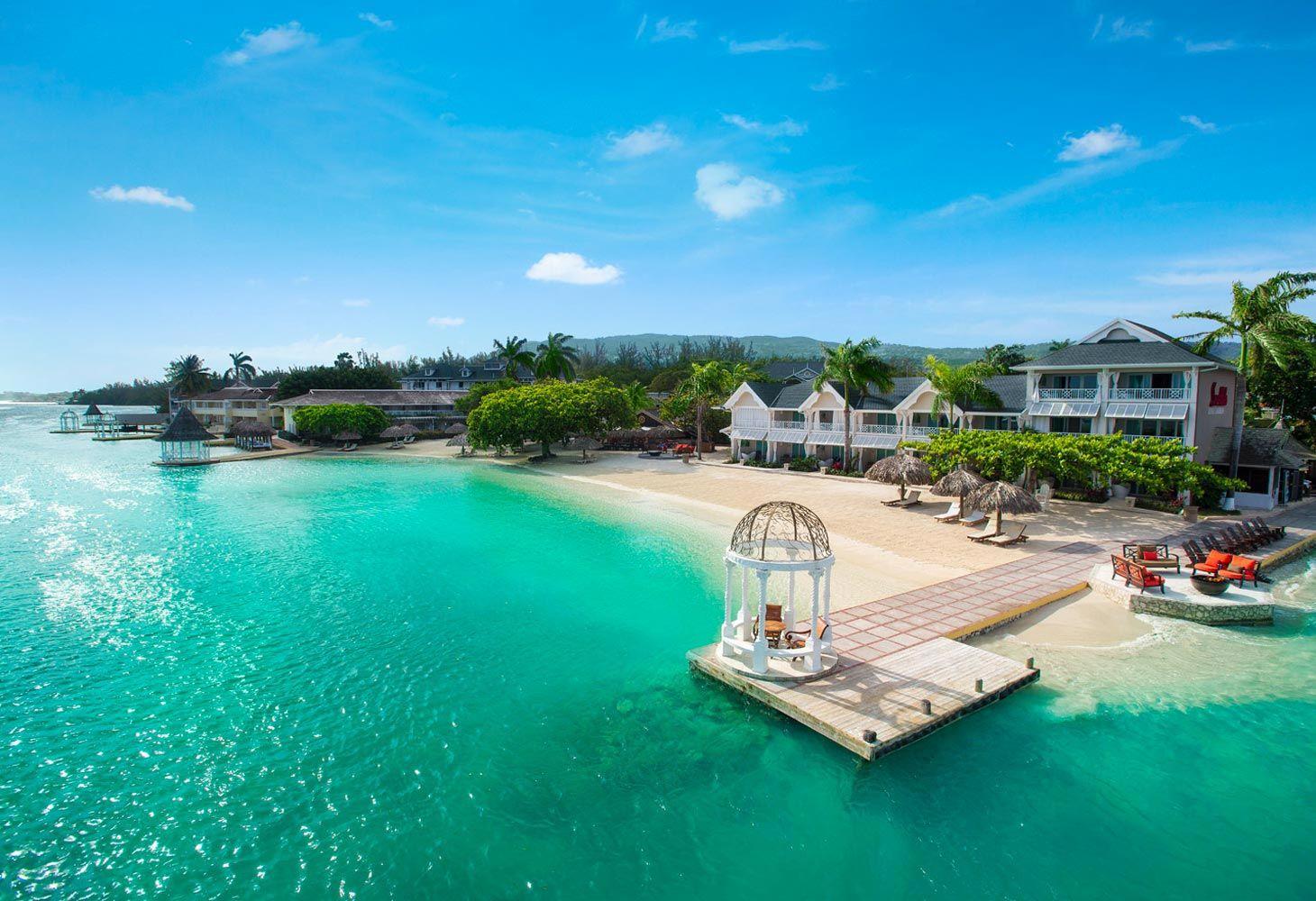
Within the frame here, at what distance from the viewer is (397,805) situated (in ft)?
35.2

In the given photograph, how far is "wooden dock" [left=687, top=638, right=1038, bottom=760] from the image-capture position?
11.6m

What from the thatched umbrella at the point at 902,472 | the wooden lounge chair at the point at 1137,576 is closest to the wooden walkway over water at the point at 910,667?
the wooden lounge chair at the point at 1137,576

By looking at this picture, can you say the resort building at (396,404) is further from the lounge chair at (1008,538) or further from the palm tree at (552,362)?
the lounge chair at (1008,538)

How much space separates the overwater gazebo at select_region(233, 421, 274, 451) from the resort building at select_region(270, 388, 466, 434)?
3.77 m

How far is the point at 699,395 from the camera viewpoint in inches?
2061

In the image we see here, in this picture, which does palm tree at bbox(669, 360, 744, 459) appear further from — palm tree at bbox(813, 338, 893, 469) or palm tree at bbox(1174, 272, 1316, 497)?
palm tree at bbox(1174, 272, 1316, 497)

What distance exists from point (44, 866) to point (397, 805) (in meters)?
4.90

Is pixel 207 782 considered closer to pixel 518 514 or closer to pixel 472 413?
pixel 518 514

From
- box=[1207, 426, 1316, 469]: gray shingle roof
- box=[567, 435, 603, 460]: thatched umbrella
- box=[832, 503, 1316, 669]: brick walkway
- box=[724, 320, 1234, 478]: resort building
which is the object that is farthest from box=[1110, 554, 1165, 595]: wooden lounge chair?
box=[567, 435, 603, 460]: thatched umbrella

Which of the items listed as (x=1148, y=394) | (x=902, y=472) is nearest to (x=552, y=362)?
(x=902, y=472)

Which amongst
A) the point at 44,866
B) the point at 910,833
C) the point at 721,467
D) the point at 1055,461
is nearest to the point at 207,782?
the point at 44,866

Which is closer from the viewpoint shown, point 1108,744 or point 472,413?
point 1108,744

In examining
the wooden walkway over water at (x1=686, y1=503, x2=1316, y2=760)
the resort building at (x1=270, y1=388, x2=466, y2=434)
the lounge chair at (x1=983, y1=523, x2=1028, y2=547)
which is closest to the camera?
the wooden walkway over water at (x1=686, y1=503, x2=1316, y2=760)

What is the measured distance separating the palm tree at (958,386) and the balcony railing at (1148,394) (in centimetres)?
627
